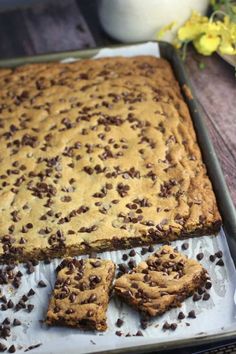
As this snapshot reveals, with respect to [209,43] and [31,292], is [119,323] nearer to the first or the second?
[31,292]

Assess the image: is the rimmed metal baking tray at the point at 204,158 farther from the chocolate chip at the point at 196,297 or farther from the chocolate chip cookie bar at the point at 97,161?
the chocolate chip at the point at 196,297

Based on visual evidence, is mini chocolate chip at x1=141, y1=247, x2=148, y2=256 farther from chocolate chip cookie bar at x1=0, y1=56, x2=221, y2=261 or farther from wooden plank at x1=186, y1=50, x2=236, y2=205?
wooden plank at x1=186, y1=50, x2=236, y2=205

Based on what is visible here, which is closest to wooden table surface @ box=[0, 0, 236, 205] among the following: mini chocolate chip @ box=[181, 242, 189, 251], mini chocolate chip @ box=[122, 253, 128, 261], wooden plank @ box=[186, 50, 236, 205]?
wooden plank @ box=[186, 50, 236, 205]

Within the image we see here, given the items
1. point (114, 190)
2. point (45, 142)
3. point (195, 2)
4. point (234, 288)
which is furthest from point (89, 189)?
point (195, 2)

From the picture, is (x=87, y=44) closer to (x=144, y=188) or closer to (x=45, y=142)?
(x=45, y=142)

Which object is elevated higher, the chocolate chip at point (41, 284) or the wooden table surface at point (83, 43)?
the wooden table surface at point (83, 43)

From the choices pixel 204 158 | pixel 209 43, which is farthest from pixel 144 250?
pixel 209 43


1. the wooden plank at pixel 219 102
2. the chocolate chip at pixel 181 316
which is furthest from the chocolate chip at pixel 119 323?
the wooden plank at pixel 219 102
